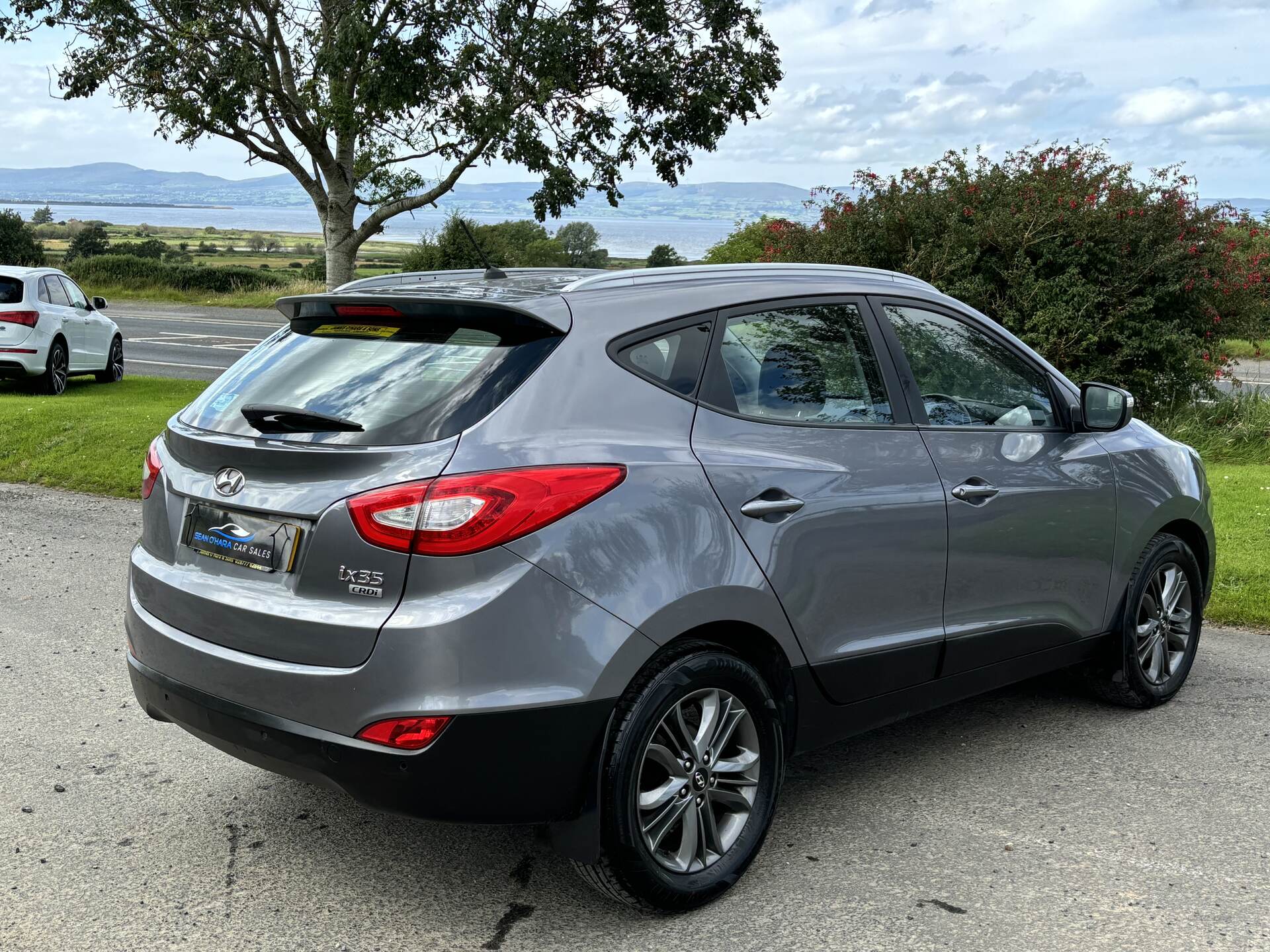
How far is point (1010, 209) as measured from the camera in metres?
14.3

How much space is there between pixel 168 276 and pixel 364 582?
42.6m

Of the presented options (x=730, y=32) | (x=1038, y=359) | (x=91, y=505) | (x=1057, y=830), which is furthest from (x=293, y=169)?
(x=1057, y=830)

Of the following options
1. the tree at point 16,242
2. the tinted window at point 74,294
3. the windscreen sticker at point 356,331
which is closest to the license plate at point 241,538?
the windscreen sticker at point 356,331

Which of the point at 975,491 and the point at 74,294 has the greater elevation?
the point at 74,294

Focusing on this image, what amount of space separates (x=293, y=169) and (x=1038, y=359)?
40.1ft

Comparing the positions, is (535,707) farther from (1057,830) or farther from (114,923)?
(1057,830)

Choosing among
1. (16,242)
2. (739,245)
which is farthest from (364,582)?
(16,242)

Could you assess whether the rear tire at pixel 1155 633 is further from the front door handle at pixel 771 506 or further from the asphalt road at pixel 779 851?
the front door handle at pixel 771 506

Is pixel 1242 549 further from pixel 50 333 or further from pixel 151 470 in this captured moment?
pixel 50 333

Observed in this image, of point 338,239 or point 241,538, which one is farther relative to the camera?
point 338,239

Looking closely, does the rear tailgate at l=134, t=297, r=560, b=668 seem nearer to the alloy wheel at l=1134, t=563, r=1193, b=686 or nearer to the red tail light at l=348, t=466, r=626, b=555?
the red tail light at l=348, t=466, r=626, b=555

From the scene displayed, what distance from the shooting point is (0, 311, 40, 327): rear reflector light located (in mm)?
15609

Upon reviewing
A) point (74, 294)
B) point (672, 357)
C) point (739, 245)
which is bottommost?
point (74, 294)

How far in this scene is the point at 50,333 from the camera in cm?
1599
